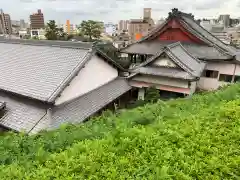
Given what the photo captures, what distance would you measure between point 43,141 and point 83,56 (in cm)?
731

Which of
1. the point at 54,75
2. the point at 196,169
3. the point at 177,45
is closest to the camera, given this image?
the point at 196,169

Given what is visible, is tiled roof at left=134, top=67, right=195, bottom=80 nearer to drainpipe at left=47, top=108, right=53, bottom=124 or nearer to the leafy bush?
the leafy bush

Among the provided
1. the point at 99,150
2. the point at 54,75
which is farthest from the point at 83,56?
the point at 99,150

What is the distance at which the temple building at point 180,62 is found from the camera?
1753 cm

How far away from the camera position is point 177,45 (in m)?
20.0

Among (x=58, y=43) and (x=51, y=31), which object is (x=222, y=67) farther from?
(x=51, y=31)

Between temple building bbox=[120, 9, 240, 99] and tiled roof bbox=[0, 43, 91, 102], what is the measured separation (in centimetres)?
625

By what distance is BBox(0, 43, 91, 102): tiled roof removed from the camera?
11.6 meters

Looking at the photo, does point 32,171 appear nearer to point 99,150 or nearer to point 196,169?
point 99,150

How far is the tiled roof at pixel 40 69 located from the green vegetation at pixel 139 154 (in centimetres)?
425

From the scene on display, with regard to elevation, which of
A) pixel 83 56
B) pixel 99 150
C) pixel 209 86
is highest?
pixel 83 56

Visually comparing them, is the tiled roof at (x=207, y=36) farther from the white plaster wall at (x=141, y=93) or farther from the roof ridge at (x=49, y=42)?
the roof ridge at (x=49, y=42)

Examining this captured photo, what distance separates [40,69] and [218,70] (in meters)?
16.0

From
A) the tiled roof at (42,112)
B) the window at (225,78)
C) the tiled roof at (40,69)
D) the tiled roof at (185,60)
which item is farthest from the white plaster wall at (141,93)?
the window at (225,78)
